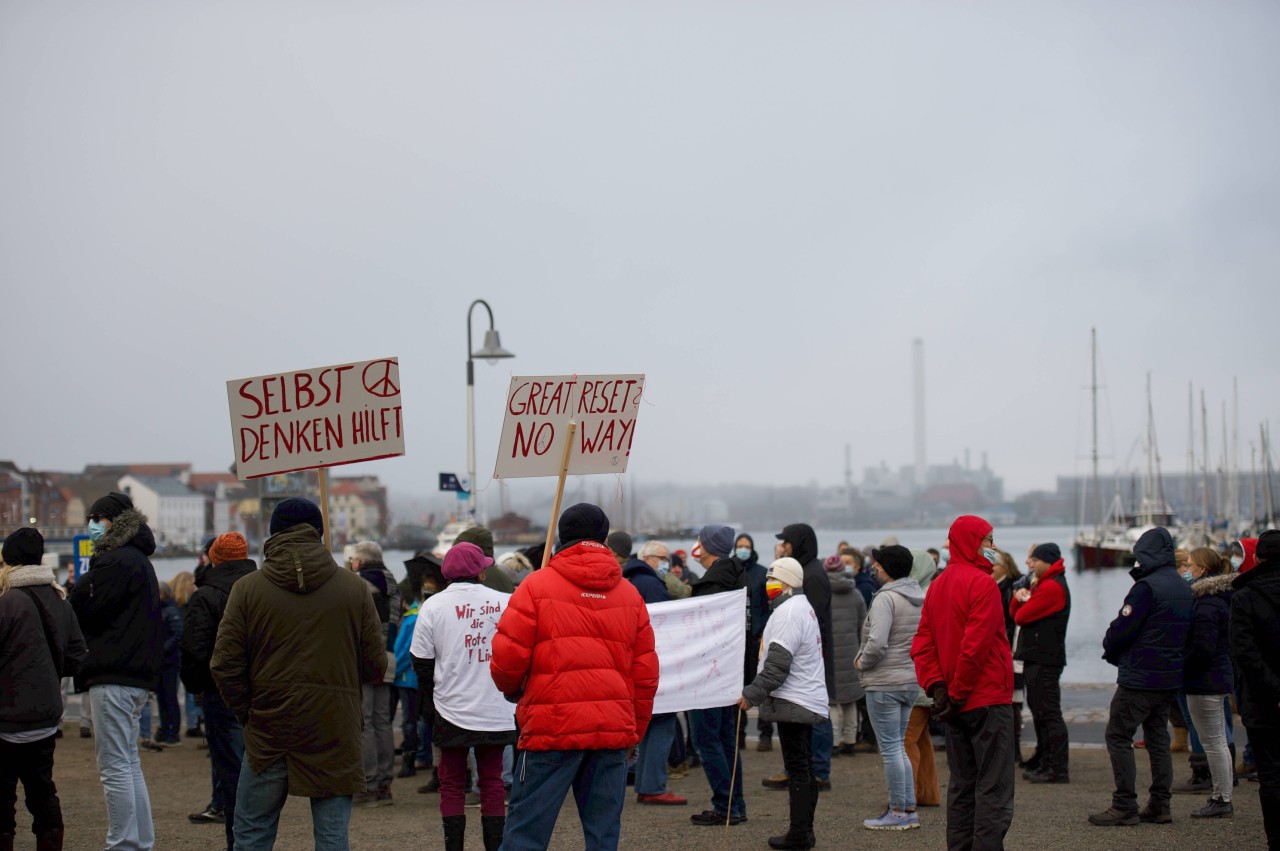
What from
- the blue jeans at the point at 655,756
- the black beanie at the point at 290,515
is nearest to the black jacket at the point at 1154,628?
the blue jeans at the point at 655,756

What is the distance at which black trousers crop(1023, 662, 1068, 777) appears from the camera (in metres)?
10.8

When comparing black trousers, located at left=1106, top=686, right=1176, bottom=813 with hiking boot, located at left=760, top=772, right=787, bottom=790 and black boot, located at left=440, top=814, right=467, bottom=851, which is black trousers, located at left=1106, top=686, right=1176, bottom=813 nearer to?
hiking boot, located at left=760, top=772, right=787, bottom=790

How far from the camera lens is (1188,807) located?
9430 mm

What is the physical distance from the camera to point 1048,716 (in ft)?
35.7

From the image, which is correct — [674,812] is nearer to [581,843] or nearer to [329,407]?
[581,843]

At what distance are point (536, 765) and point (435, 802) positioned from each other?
16.5ft

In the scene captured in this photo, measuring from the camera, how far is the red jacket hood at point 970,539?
7125 millimetres

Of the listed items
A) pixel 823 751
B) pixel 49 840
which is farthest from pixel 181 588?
pixel 823 751

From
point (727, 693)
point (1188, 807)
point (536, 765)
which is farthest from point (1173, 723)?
point (536, 765)

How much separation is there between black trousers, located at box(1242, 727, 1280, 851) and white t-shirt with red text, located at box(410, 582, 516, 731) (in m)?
4.37

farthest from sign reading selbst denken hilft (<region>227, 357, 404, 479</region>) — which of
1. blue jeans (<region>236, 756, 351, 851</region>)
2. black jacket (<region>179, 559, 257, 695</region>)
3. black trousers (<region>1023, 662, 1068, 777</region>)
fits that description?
black trousers (<region>1023, 662, 1068, 777</region>)

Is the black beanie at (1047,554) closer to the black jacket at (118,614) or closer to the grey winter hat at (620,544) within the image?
the grey winter hat at (620,544)

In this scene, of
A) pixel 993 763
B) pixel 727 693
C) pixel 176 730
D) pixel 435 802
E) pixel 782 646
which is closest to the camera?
pixel 993 763

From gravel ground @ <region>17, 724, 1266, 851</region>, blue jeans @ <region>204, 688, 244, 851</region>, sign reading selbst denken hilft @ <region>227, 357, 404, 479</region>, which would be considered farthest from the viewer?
gravel ground @ <region>17, 724, 1266, 851</region>
